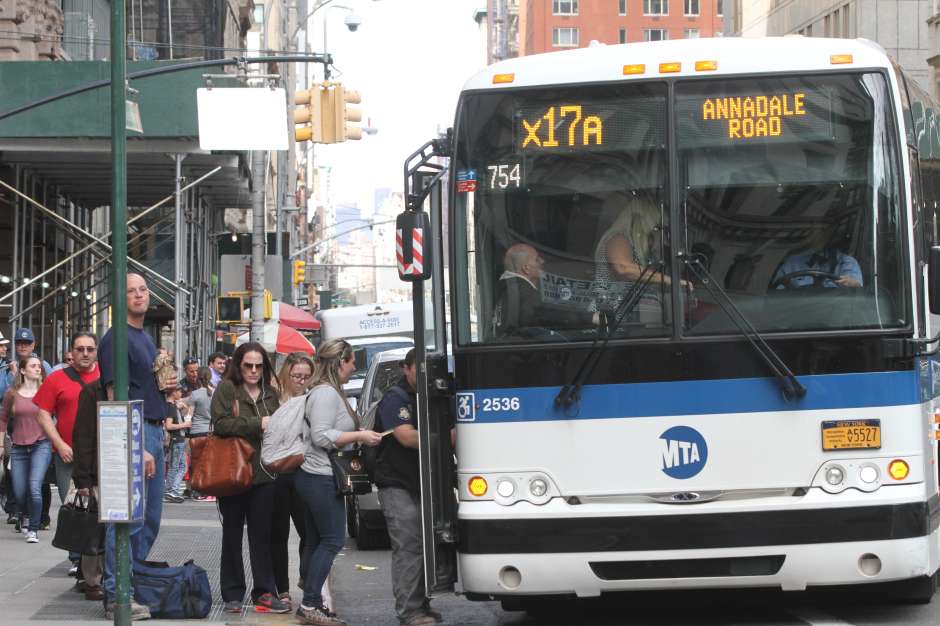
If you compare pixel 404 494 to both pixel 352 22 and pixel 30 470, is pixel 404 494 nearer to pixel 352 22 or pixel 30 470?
pixel 30 470

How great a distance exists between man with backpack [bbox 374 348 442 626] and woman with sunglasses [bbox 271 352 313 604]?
613mm

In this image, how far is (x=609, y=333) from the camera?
8.73 metres

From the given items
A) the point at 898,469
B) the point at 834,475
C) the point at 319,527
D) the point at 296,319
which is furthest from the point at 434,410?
the point at 296,319

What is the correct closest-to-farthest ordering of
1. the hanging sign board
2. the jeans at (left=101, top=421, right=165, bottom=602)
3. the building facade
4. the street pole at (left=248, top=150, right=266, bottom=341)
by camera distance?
the jeans at (left=101, top=421, right=165, bottom=602) → the hanging sign board → the street pole at (left=248, top=150, right=266, bottom=341) → the building facade

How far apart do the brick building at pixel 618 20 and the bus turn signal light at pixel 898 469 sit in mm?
103152

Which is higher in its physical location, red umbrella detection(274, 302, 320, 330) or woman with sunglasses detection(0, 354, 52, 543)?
red umbrella detection(274, 302, 320, 330)

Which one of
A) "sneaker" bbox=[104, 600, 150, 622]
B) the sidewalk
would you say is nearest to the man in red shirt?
the sidewalk

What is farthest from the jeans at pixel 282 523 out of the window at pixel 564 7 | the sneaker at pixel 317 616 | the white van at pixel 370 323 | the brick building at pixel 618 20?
the window at pixel 564 7

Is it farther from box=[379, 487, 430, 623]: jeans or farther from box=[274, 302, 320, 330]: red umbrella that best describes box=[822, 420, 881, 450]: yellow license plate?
box=[274, 302, 320, 330]: red umbrella

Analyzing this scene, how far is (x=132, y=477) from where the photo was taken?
826 centimetres

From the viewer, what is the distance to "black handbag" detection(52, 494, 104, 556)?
10.3 m

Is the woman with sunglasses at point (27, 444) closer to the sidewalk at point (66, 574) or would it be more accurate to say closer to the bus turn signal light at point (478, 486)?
the sidewalk at point (66, 574)

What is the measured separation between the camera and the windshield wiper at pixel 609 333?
873 centimetres

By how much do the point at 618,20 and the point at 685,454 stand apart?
10676 centimetres
